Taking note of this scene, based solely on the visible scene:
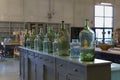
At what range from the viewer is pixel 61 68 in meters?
2.92

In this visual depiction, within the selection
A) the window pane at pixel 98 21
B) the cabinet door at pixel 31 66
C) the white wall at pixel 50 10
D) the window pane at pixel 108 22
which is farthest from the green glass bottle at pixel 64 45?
the window pane at pixel 108 22

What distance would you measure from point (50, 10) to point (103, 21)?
4.57 meters

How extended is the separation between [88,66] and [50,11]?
1364 cm

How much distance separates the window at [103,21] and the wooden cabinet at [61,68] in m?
13.6

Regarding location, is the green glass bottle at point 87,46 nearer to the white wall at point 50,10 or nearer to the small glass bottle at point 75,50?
the small glass bottle at point 75,50

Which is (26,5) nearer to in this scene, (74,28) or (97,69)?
(74,28)

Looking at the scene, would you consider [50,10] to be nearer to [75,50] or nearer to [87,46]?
[75,50]

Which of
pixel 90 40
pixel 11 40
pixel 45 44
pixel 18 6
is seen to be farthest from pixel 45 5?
pixel 90 40

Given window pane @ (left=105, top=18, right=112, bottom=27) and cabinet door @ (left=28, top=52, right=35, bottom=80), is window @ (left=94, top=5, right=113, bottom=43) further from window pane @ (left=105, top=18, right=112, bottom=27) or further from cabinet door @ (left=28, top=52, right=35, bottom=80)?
cabinet door @ (left=28, top=52, right=35, bottom=80)

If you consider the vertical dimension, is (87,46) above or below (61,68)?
above

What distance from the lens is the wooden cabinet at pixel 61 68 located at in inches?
94.5

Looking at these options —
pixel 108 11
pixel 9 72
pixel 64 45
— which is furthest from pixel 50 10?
pixel 64 45

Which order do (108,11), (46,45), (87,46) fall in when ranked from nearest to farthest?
1. (87,46)
2. (46,45)
3. (108,11)

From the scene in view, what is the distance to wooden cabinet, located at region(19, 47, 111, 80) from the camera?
2.40m
